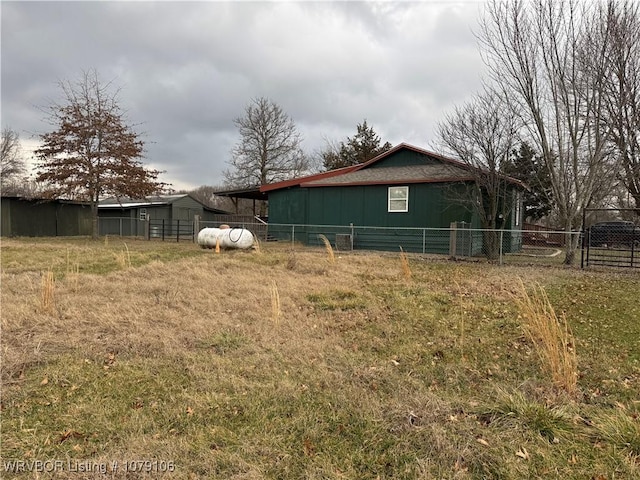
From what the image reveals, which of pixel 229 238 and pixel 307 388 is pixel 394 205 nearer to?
pixel 229 238

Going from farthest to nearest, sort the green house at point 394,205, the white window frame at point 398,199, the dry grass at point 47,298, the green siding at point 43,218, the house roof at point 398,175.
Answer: the green siding at point 43,218 < the white window frame at point 398,199 < the green house at point 394,205 < the house roof at point 398,175 < the dry grass at point 47,298

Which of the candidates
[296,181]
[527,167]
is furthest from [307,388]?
[296,181]

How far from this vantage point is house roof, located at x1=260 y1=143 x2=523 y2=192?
14000 mm

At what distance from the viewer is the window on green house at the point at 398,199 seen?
15094 mm

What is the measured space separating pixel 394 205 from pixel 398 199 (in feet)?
0.93

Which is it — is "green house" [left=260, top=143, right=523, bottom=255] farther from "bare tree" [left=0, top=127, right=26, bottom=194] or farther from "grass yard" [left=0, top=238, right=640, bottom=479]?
"bare tree" [left=0, top=127, right=26, bottom=194]

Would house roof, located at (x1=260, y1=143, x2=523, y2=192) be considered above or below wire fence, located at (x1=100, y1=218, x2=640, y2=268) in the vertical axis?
above

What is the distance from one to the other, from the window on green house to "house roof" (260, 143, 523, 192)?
15.4 inches

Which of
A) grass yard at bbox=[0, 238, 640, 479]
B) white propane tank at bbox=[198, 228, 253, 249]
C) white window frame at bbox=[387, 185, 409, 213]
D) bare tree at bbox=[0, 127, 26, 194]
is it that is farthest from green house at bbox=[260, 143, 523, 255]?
bare tree at bbox=[0, 127, 26, 194]

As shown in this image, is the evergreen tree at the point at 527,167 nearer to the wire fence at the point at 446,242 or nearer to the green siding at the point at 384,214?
the green siding at the point at 384,214

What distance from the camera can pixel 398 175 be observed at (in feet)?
52.1

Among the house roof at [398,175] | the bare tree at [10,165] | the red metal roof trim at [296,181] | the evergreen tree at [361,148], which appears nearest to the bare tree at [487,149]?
the house roof at [398,175]

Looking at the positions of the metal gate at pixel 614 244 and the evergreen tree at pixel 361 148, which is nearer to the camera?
the metal gate at pixel 614 244

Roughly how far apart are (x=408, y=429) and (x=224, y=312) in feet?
11.7
